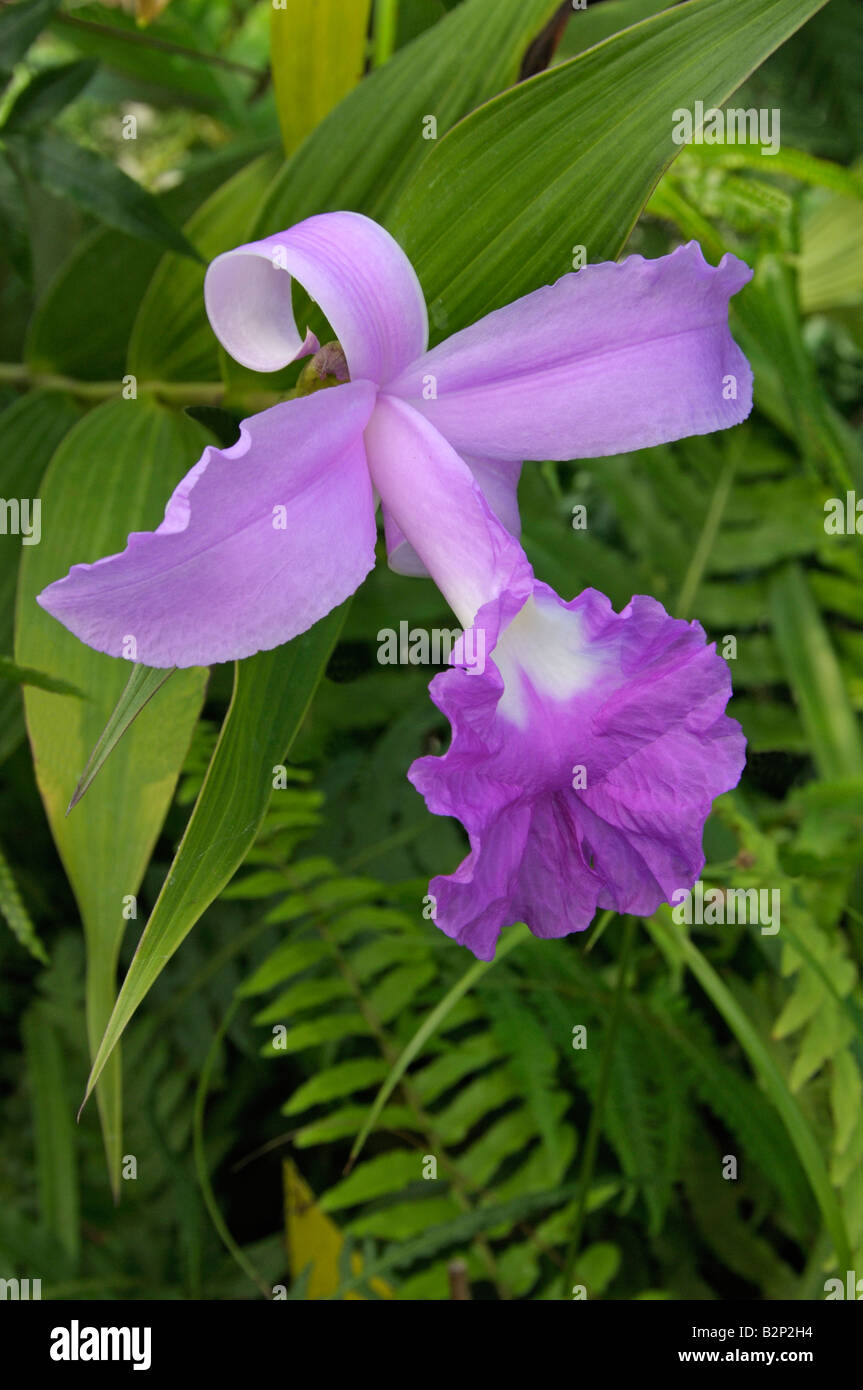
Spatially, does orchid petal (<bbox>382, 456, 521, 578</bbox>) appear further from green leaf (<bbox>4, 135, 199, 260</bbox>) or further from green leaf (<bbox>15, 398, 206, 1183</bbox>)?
green leaf (<bbox>4, 135, 199, 260</bbox>)

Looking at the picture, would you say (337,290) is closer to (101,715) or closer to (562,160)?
(562,160)

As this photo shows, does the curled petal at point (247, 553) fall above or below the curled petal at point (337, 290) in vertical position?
below

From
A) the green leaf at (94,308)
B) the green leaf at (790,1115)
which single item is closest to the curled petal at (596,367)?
the green leaf at (790,1115)

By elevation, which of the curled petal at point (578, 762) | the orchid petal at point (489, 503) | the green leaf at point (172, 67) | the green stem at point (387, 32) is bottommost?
the curled petal at point (578, 762)

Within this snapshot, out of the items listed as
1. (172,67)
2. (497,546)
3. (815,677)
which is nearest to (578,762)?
(497,546)

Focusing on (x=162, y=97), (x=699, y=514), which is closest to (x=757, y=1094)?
(x=699, y=514)

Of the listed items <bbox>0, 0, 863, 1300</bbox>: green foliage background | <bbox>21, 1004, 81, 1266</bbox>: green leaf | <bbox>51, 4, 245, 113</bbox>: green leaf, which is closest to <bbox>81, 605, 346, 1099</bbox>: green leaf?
<bbox>0, 0, 863, 1300</bbox>: green foliage background

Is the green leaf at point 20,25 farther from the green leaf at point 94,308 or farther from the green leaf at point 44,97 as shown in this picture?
the green leaf at point 94,308
